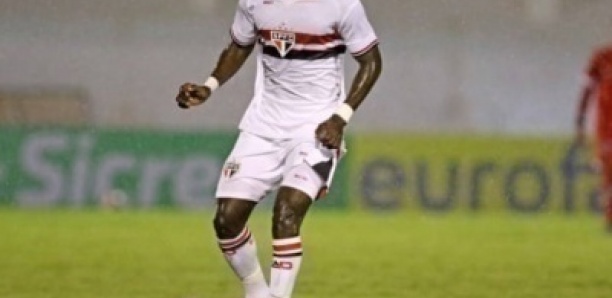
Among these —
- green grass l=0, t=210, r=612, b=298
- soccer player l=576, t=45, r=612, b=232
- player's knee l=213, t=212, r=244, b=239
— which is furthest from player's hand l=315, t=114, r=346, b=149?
soccer player l=576, t=45, r=612, b=232

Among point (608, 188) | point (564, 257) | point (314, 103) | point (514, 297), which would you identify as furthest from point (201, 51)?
point (314, 103)

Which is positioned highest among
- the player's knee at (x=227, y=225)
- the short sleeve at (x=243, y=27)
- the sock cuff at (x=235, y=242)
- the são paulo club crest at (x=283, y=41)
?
the short sleeve at (x=243, y=27)

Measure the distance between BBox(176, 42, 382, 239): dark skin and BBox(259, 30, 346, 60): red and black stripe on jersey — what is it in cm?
14

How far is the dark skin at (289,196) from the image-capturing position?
905 cm

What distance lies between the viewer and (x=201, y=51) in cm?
2425

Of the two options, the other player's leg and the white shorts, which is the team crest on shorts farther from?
the other player's leg

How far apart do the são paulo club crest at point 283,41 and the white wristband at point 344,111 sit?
41cm

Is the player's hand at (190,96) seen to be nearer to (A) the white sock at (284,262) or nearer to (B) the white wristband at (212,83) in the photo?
(B) the white wristband at (212,83)

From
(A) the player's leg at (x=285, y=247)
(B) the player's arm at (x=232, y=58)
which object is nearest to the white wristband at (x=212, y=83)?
(B) the player's arm at (x=232, y=58)

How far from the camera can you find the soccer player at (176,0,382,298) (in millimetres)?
9250

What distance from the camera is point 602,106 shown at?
58.6 ft

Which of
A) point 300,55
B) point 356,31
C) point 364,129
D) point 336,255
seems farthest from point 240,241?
point 364,129

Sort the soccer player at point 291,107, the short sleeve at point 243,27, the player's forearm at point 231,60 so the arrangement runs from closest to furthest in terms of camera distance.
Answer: the soccer player at point 291,107, the short sleeve at point 243,27, the player's forearm at point 231,60

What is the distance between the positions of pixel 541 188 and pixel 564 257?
266 inches
